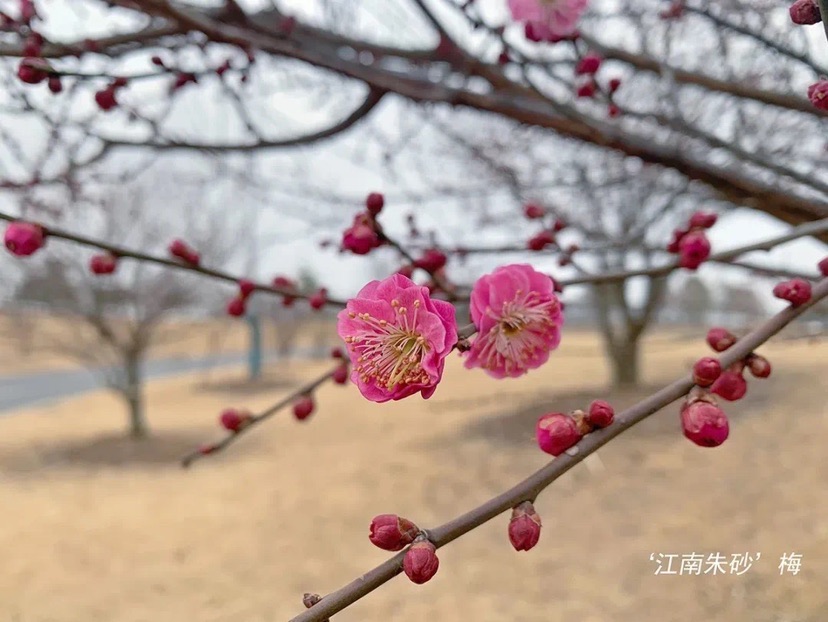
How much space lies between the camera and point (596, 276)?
2.46 feet

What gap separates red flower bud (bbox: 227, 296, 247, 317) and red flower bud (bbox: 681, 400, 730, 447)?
57cm

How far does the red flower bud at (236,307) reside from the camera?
2.73 ft

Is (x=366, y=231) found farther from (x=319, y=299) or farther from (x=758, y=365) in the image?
(x=758, y=365)

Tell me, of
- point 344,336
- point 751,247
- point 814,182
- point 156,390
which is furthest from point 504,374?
point 156,390

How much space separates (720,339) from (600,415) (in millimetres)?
205

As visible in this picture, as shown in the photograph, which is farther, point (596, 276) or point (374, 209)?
point (596, 276)

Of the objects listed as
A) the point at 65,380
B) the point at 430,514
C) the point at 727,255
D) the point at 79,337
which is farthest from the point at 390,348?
the point at 65,380

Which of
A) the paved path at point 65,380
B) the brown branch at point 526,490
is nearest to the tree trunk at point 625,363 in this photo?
the paved path at point 65,380

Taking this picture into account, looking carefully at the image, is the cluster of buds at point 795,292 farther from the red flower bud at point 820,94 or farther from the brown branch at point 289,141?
the brown branch at point 289,141

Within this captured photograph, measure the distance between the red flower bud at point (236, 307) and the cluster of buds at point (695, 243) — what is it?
51 cm

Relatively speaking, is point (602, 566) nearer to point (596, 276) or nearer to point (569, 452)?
point (596, 276)

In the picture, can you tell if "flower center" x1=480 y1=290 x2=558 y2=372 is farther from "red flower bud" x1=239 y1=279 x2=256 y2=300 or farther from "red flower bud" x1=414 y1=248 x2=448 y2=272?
"red flower bud" x1=239 y1=279 x2=256 y2=300

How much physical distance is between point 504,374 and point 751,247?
33cm

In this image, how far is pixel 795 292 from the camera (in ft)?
1.56
